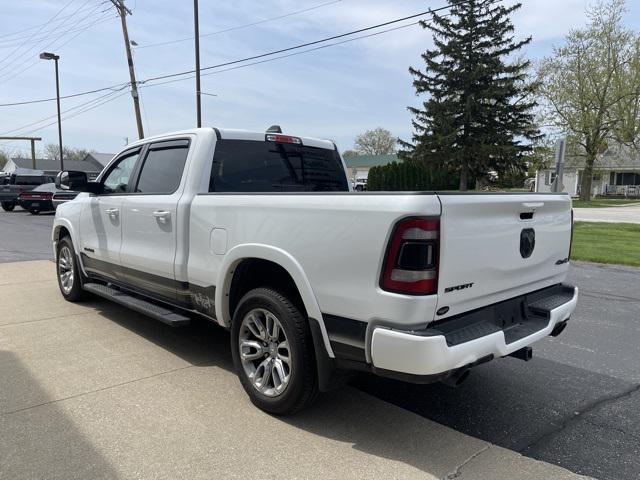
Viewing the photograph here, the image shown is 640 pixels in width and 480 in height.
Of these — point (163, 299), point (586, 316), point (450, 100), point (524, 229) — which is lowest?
point (586, 316)

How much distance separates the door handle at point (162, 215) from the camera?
4238mm

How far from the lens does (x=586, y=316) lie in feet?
20.1

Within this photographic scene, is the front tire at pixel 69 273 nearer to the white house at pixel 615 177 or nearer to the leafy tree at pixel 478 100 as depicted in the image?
the leafy tree at pixel 478 100

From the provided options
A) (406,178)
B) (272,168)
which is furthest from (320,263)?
(406,178)

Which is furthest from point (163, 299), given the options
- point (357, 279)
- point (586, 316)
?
point (586, 316)

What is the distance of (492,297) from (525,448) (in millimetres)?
924

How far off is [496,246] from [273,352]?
1.60 metres

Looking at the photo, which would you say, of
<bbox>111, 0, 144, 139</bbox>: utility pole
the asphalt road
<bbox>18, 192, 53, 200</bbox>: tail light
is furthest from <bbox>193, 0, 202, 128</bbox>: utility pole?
the asphalt road

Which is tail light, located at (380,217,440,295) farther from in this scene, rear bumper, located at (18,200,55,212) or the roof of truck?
rear bumper, located at (18,200,55,212)

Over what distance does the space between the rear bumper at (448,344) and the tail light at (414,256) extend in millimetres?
241

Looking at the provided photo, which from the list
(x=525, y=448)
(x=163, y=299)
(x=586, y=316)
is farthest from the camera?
(x=586, y=316)

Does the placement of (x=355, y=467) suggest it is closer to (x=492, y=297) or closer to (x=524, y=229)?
(x=492, y=297)

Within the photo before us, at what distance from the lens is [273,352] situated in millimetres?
3471

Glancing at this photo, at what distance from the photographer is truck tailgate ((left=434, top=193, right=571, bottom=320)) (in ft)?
8.96
